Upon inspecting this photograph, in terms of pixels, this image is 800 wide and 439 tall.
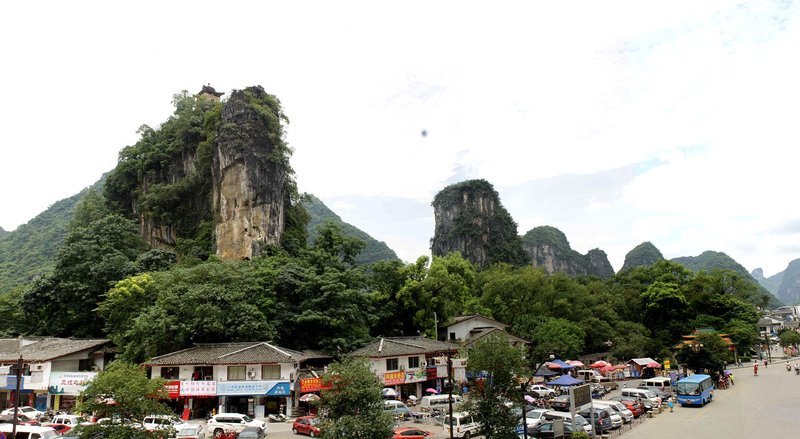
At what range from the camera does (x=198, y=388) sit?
31.5 m

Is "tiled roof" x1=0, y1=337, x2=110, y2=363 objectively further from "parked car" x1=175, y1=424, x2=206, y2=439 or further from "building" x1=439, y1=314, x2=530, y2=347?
"building" x1=439, y1=314, x2=530, y2=347

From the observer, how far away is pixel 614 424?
2408cm

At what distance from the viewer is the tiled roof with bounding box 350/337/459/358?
118ft

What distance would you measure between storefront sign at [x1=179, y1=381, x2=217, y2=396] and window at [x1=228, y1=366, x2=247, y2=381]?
3.44 ft

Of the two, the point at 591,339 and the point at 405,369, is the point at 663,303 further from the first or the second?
the point at 405,369

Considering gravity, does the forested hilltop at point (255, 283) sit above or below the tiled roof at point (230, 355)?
above

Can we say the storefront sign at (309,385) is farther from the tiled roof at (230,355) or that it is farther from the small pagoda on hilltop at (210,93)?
the small pagoda on hilltop at (210,93)

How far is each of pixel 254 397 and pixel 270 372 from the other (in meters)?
1.75

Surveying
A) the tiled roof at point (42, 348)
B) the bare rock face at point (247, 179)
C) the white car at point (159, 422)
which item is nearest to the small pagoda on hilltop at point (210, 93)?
the bare rock face at point (247, 179)

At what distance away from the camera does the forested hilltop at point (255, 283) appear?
127 ft

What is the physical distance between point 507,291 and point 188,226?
37492 millimetres

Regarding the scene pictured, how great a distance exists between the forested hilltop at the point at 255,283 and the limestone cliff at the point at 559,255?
77026 mm

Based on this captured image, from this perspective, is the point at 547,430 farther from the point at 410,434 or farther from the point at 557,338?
the point at 557,338

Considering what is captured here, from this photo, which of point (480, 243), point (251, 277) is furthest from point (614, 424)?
point (480, 243)
